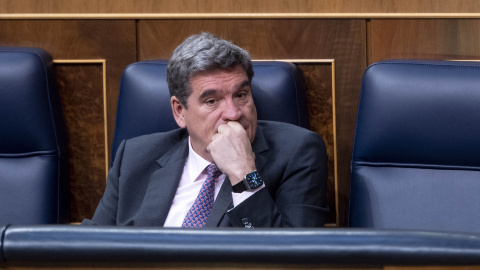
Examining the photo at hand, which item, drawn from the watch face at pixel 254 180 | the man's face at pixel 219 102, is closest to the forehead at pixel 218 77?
the man's face at pixel 219 102

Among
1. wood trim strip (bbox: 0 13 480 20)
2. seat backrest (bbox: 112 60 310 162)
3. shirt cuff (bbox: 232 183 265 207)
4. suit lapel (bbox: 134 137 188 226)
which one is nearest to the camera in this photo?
shirt cuff (bbox: 232 183 265 207)

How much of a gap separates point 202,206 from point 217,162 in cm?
11

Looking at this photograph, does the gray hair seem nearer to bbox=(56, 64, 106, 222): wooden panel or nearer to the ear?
the ear

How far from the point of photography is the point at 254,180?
1213mm

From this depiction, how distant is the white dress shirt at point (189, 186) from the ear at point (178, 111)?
0.07 meters

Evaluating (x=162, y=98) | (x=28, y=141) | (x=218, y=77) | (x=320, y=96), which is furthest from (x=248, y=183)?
(x=28, y=141)

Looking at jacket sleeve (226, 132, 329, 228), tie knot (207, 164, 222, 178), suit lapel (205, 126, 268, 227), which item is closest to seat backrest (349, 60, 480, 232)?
jacket sleeve (226, 132, 329, 228)

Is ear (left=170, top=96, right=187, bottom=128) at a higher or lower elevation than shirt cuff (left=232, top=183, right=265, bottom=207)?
higher

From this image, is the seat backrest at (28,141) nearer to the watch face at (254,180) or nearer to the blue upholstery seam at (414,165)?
the watch face at (254,180)

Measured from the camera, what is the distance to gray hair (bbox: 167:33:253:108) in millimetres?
1294

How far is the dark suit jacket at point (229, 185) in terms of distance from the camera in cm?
124

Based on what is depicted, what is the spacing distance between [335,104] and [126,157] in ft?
1.97
